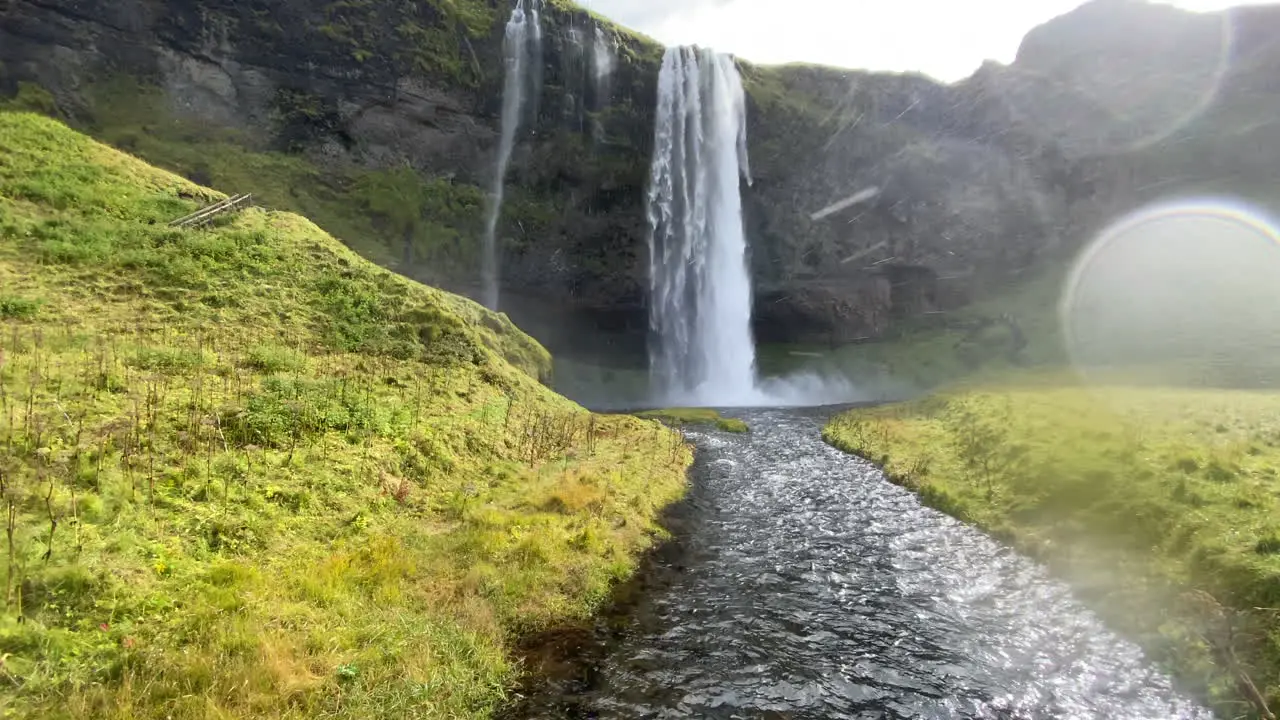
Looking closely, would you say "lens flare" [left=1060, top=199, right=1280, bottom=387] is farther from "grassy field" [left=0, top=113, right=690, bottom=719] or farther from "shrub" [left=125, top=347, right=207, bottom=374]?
"shrub" [left=125, top=347, right=207, bottom=374]

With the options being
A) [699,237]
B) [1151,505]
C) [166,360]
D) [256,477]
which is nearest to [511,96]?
[699,237]

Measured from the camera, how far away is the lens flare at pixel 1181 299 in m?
42.6

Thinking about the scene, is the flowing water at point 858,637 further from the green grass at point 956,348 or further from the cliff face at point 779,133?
the green grass at point 956,348

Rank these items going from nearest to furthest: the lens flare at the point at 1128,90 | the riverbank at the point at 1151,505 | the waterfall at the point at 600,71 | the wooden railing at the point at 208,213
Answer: the riverbank at the point at 1151,505 < the wooden railing at the point at 208,213 < the waterfall at the point at 600,71 < the lens flare at the point at 1128,90

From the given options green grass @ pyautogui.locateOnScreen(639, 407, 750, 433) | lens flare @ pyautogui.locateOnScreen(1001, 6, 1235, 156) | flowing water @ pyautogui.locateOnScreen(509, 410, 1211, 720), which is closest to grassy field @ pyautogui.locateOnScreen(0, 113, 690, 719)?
flowing water @ pyautogui.locateOnScreen(509, 410, 1211, 720)

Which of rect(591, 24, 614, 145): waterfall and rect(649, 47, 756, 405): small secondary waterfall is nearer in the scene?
rect(591, 24, 614, 145): waterfall

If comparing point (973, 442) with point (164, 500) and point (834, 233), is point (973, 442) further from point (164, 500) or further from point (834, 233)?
point (834, 233)

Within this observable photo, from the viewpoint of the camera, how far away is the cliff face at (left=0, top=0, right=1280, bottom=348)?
44.9m

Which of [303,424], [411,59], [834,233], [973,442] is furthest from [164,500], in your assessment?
[834,233]

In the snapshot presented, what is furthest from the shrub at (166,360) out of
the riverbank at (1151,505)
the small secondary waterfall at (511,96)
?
the small secondary waterfall at (511,96)

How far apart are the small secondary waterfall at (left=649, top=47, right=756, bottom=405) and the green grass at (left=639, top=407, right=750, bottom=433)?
15.8m

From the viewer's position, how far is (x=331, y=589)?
8953 millimetres

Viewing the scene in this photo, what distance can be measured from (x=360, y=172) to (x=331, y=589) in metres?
46.9

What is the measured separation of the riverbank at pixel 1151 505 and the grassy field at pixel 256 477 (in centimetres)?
972
